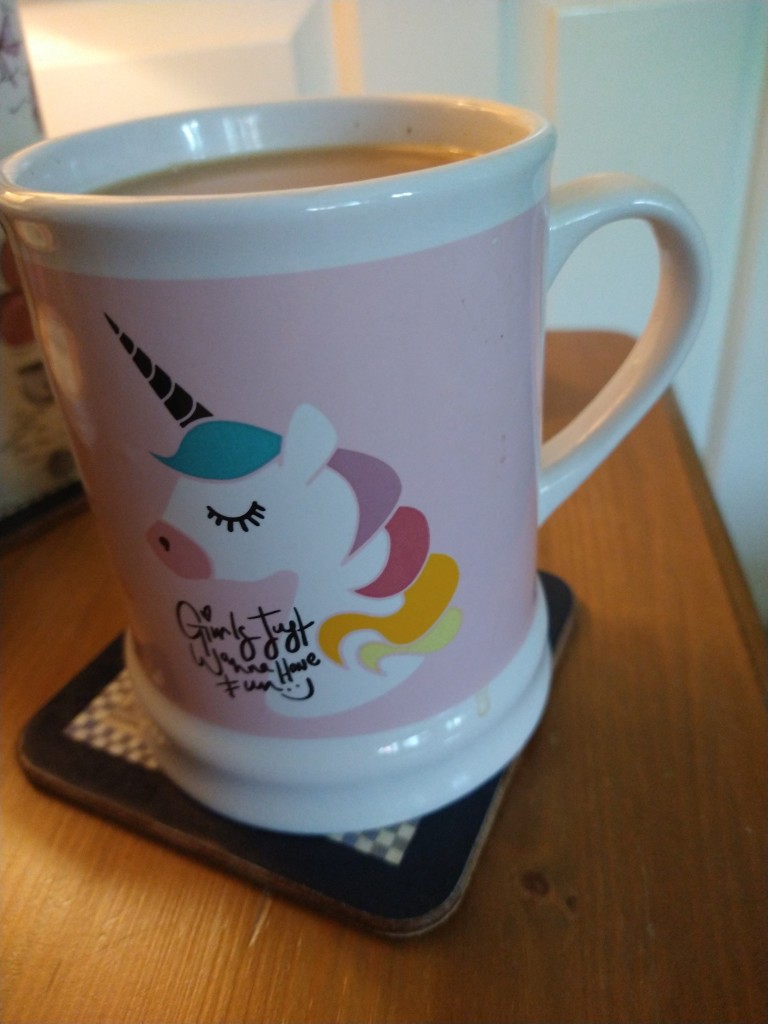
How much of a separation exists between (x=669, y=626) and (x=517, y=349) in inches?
7.3

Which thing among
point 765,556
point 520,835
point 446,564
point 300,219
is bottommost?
point 765,556

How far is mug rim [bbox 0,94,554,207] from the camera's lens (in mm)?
204

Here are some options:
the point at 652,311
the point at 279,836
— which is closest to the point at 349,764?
the point at 279,836

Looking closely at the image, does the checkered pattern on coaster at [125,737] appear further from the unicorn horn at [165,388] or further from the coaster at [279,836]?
the unicorn horn at [165,388]

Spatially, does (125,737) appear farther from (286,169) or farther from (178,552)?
(286,169)

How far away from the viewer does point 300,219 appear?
175 mm

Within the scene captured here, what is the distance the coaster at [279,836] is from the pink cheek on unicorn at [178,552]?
0.11 metres

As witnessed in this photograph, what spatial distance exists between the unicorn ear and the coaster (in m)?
0.14

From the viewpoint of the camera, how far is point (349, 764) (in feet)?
0.87

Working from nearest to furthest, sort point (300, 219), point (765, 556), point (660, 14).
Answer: point (300, 219) < point (660, 14) < point (765, 556)

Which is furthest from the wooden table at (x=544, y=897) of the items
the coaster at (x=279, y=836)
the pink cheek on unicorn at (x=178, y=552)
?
the pink cheek on unicorn at (x=178, y=552)

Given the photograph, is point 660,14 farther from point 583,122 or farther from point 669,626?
point 669,626

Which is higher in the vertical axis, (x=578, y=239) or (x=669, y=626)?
(x=578, y=239)

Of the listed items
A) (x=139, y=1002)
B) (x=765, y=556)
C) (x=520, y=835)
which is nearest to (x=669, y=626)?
(x=520, y=835)
